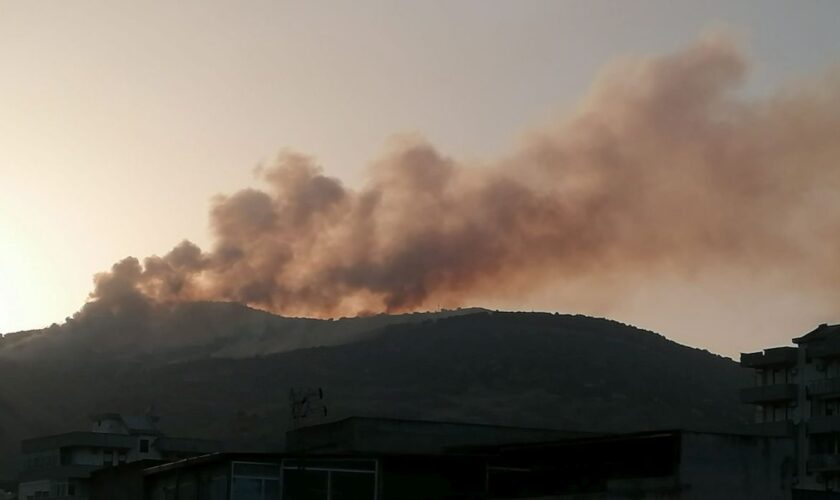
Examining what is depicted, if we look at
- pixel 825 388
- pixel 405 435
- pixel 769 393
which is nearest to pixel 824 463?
pixel 825 388

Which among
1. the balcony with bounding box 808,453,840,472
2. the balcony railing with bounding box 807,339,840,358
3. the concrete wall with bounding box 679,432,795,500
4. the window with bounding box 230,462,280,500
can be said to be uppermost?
the balcony railing with bounding box 807,339,840,358

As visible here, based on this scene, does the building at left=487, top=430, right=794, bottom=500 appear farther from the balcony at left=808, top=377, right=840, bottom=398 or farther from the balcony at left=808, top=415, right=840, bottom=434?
the balcony at left=808, top=377, right=840, bottom=398

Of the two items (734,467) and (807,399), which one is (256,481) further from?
(807,399)

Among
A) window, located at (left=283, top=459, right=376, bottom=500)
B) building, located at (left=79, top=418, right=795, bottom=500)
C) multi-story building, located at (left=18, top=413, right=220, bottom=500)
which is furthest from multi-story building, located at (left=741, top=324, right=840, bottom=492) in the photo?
window, located at (left=283, top=459, right=376, bottom=500)

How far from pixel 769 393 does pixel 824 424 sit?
6664mm

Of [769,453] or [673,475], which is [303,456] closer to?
[673,475]

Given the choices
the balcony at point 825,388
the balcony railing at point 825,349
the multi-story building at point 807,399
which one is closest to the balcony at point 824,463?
the multi-story building at point 807,399

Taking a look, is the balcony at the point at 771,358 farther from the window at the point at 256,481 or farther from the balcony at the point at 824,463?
the window at the point at 256,481

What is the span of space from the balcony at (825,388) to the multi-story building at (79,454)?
5575 cm

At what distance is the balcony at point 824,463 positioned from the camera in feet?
357

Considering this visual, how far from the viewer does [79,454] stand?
136m

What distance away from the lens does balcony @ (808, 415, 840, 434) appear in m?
109

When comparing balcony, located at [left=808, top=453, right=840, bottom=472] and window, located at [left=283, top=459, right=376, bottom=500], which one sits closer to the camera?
window, located at [left=283, top=459, right=376, bottom=500]

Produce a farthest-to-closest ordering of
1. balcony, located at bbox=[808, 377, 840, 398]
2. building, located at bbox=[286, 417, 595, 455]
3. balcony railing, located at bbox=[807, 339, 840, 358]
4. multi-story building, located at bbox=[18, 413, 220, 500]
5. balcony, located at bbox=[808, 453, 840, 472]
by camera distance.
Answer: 1. multi-story building, located at bbox=[18, 413, 220, 500]
2. balcony railing, located at bbox=[807, 339, 840, 358]
3. balcony, located at bbox=[808, 377, 840, 398]
4. balcony, located at bbox=[808, 453, 840, 472]
5. building, located at bbox=[286, 417, 595, 455]
